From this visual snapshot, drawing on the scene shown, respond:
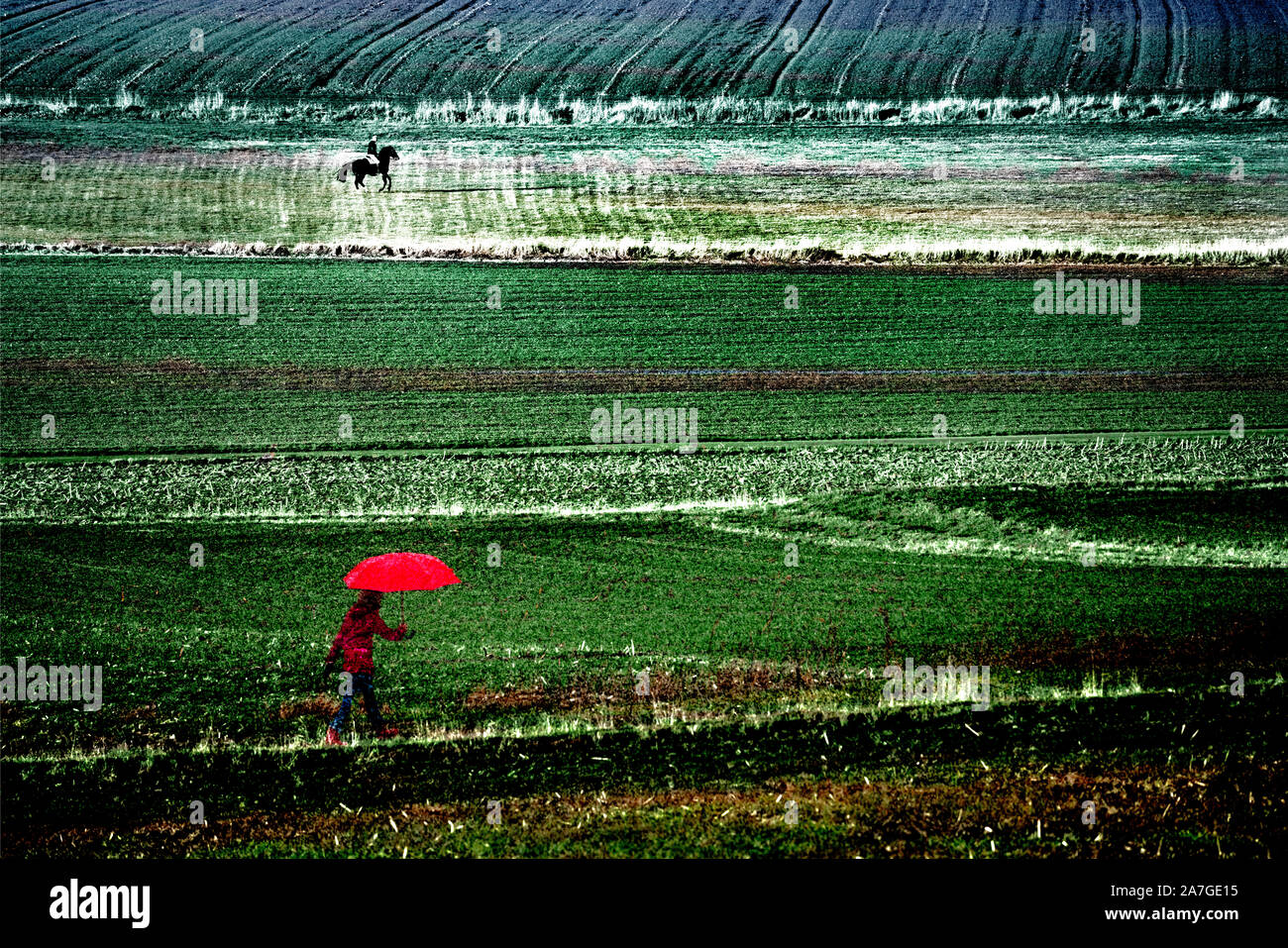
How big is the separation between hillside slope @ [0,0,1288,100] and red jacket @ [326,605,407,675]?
38.3 m

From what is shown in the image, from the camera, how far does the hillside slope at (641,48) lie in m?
48.1

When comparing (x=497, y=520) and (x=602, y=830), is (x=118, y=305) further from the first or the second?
(x=602, y=830)

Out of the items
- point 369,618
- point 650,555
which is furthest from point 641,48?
point 369,618

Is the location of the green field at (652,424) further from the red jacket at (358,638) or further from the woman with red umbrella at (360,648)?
the red jacket at (358,638)

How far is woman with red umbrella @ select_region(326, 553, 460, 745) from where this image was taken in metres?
12.9

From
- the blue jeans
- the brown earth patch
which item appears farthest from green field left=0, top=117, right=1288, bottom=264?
the brown earth patch

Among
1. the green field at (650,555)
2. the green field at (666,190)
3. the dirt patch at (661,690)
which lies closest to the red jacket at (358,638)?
the green field at (650,555)

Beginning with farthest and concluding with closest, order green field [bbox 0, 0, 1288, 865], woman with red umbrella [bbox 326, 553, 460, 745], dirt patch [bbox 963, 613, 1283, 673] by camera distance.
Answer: dirt patch [bbox 963, 613, 1283, 673] → woman with red umbrella [bbox 326, 553, 460, 745] → green field [bbox 0, 0, 1288, 865]

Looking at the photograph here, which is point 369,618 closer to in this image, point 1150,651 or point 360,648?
point 360,648

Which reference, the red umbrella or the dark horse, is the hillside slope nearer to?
the dark horse

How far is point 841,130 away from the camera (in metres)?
46.3

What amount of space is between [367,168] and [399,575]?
29.8m

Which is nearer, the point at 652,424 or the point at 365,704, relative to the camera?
the point at 365,704

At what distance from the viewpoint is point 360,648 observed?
13.2 m
